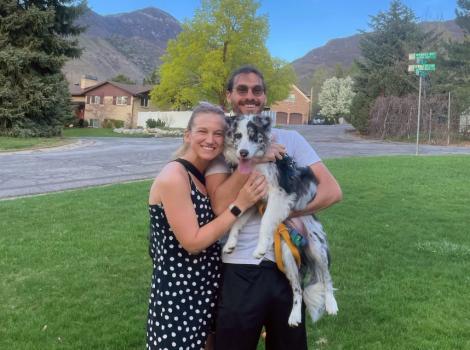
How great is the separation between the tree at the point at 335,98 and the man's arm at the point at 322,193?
268 ft

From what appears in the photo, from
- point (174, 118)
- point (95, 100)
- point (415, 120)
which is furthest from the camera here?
point (95, 100)

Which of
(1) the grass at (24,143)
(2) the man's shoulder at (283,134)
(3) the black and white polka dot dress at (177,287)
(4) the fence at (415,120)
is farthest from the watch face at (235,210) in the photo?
(4) the fence at (415,120)

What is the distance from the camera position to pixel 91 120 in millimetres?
66125

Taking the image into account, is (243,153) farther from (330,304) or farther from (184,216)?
(330,304)

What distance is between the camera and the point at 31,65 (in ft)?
104

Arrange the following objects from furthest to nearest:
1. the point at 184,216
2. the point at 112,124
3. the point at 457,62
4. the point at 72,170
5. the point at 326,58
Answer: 1. the point at 326,58
2. the point at 112,124
3. the point at 457,62
4. the point at 72,170
5. the point at 184,216

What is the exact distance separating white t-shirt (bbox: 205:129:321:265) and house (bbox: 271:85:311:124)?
274 feet

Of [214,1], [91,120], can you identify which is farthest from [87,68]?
[214,1]

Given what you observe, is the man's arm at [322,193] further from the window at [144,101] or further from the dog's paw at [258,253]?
the window at [144,101]

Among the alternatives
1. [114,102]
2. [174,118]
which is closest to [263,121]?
[174,118]

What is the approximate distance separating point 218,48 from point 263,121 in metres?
42.6

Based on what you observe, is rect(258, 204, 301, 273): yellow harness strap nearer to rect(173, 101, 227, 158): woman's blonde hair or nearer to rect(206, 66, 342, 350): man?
rect(206, 66, 342, 350): man

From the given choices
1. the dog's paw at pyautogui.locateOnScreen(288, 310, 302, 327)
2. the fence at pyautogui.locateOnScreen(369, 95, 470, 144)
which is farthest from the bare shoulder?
the fence at pyautogui.locateOnScreen(369, 95, 470, 144)

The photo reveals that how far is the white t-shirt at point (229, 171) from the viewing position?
8.79ft
